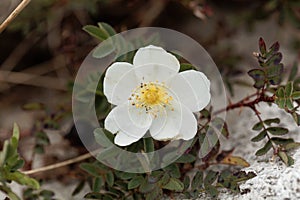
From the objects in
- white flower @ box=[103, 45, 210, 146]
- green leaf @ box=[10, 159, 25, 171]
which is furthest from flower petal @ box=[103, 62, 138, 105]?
green leaf @ box=[10, 159, 25, 171]

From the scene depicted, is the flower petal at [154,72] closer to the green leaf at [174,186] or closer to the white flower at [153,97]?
the white flower at [153,97]

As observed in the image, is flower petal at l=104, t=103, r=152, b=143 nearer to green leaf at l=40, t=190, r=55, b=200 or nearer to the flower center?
the flower center

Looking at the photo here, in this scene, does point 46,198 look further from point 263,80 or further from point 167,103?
point 263,80

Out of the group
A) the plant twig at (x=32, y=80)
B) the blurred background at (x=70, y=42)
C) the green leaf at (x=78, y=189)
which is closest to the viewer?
the green leaf at (x=78, y=189)

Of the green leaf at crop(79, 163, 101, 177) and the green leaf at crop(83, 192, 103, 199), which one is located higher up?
the green leaf at crop(79, 163, 101, 177)

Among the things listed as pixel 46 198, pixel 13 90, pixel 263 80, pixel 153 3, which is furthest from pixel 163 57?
pixel 13 90

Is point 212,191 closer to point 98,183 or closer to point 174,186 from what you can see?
point 174,186

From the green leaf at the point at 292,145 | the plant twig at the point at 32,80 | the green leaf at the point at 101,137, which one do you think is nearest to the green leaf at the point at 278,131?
Answer: the green leaf at the point at 292,145
